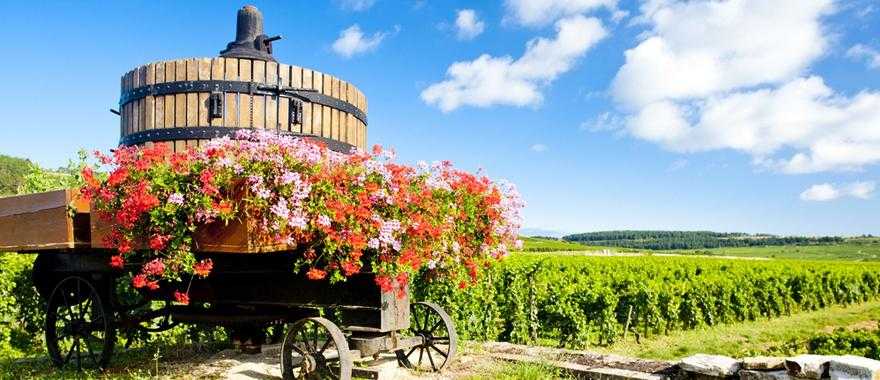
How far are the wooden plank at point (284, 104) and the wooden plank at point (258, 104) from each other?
0.17 metres

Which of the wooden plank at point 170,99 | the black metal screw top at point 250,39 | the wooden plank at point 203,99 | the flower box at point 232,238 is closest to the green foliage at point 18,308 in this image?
the wooden plank at point 170,99

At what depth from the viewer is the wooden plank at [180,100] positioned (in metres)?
6.88

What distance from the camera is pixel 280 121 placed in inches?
275

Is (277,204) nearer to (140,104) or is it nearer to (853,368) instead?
(140,104)

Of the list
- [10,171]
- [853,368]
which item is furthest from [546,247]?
[853,368]

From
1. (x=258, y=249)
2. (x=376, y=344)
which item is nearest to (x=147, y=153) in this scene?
(x=258, y=249)

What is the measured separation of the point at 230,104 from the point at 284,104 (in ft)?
1.82

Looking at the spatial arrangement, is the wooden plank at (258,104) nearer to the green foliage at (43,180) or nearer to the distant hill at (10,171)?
the green foliage at (43,180)

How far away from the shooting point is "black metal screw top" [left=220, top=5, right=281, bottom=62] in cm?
715

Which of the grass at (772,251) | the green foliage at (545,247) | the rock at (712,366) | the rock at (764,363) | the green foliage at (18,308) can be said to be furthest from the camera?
the grass at (772,251)

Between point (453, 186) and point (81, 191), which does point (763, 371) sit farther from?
point (81, 191)

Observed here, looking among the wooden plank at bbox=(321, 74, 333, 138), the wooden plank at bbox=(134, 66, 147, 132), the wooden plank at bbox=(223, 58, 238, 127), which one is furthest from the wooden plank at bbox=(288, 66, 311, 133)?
the wooden plank at bbox=(134, 66, 147, 132)

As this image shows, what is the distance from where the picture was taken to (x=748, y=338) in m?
15.1

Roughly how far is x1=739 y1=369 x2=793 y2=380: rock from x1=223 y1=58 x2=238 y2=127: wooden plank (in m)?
5.38
